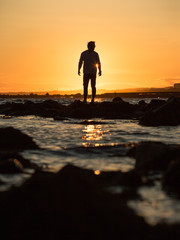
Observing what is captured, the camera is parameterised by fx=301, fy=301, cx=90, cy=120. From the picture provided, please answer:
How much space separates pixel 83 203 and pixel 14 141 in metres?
3.56

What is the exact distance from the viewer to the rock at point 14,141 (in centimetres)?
596

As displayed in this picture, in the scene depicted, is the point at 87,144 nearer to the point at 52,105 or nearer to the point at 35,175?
the point at 35,175

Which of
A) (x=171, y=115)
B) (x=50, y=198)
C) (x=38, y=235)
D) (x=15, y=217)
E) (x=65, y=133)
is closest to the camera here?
(x=38, y=235)

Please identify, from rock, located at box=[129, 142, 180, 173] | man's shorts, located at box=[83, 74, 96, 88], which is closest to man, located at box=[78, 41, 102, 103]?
man's shorts, located at box=[83, 74, 96, 88]

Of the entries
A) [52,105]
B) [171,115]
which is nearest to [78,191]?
[171,115]

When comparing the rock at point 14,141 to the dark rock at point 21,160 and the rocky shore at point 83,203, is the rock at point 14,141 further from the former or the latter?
the rocky shore at point 83,203

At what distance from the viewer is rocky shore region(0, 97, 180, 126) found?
11109 millimetres

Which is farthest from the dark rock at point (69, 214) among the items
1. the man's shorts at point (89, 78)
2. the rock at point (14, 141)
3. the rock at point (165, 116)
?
the man's shorts at point (89, 78)

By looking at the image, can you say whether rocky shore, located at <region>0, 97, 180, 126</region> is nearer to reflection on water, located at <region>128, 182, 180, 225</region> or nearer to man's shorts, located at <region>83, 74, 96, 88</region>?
man's shorts, located at <region>83, 74, 96, 88</region>

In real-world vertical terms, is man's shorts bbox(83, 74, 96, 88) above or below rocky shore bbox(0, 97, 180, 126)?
above

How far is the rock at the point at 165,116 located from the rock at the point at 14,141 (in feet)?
18.9

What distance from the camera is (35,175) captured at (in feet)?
13.0

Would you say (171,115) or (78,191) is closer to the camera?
(78,191)

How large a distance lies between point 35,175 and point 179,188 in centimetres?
182
